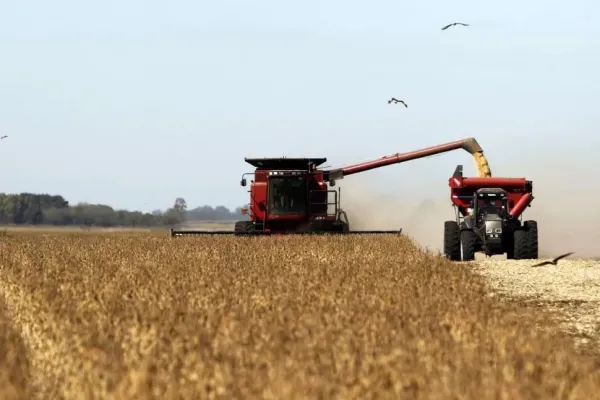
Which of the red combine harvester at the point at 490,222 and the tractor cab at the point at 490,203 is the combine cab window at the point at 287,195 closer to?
the red combine harvester at the point at 490,222

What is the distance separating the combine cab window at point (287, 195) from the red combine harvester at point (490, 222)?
21.2ft


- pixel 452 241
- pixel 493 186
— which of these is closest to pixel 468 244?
pixel 452 241

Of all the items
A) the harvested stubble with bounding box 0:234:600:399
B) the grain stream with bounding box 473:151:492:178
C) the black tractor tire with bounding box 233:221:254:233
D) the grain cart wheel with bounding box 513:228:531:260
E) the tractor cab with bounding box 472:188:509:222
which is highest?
the grain stream with bounding box 473:151:492:178

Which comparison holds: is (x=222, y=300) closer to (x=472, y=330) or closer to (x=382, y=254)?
(x=472, y=330)

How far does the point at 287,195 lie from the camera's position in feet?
90.3

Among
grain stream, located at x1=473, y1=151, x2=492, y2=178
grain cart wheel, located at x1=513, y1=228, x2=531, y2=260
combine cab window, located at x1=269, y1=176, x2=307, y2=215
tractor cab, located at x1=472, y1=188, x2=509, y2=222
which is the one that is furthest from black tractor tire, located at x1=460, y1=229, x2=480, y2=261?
combine cab window, located at x1=269, y1=176, x2=307, y2=215

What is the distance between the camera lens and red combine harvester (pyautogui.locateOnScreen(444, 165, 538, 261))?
20766 mm

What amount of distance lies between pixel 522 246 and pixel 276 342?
626 inches

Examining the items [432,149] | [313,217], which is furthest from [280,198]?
[432,149]

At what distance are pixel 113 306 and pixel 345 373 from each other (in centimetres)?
326

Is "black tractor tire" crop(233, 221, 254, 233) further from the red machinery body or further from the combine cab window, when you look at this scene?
the red machinery body

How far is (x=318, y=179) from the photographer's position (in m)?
28.3

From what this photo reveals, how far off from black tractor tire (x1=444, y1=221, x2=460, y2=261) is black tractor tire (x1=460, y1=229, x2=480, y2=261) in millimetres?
284

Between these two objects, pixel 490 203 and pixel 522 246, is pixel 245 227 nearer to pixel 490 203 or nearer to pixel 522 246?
pixel 490 203
